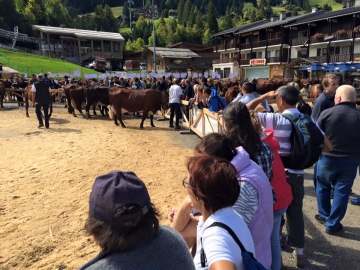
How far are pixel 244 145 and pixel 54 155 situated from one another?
6372mm

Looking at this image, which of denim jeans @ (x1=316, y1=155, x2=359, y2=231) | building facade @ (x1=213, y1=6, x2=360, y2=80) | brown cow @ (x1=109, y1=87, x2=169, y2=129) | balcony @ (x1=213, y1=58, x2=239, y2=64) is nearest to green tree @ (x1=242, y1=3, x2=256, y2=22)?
balcony @ (x1=213, y1=58, x2=239, y2=64)

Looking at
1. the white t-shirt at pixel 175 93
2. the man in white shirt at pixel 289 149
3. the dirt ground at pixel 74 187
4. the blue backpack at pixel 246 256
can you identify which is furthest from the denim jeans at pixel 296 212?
the white t-shirt at pixel 175 93

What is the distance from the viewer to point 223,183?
151 centimetres

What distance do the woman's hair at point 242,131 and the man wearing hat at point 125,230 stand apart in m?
1.24

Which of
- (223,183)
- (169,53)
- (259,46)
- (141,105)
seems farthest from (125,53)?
(223,183)

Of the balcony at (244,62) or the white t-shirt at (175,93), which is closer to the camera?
the white t-shirt at (175,93)

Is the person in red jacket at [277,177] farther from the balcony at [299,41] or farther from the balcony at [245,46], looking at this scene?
the balcony at [245,46]

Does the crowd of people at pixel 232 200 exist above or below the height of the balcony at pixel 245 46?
below

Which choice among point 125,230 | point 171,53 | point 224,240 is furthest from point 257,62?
point 125,230

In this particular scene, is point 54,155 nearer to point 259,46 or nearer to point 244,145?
Answer: point 244,145

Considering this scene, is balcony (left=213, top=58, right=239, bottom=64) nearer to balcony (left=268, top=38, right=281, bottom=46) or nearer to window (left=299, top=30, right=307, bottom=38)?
balcony (left=268, top=38, right=281, bottom=46)

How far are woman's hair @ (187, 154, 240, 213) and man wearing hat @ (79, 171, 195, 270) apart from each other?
13.0 inches

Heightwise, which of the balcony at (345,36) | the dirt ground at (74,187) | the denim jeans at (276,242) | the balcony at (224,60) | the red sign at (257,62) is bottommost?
the dirt ground at (74,187)

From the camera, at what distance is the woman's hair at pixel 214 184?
152cm
